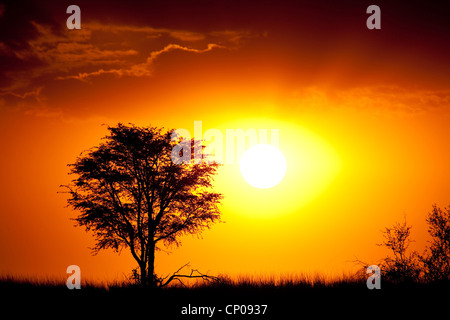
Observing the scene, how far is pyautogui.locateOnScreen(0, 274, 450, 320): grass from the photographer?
26.1 m

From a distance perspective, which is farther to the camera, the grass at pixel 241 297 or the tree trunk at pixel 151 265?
the tree trunk at pixel 151 265

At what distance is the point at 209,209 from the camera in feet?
120

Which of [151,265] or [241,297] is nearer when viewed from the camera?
[241,297]

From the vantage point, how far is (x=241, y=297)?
28594 mm

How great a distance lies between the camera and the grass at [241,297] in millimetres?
26141

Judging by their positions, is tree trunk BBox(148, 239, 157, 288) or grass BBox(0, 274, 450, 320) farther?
tree trunk BBox(148, 239, 157, 288)

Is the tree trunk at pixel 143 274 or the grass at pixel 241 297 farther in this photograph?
the tree trunk at pixel 143 274

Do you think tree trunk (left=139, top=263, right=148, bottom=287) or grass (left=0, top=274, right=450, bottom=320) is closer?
grass (left=0, top=274, right=450, bottom=320)

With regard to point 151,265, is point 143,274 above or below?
below

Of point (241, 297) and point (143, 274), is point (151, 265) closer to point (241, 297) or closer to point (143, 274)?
point (143, 274)

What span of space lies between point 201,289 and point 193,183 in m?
8.48

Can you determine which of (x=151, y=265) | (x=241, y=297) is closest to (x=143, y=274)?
(x=151, y=265)
